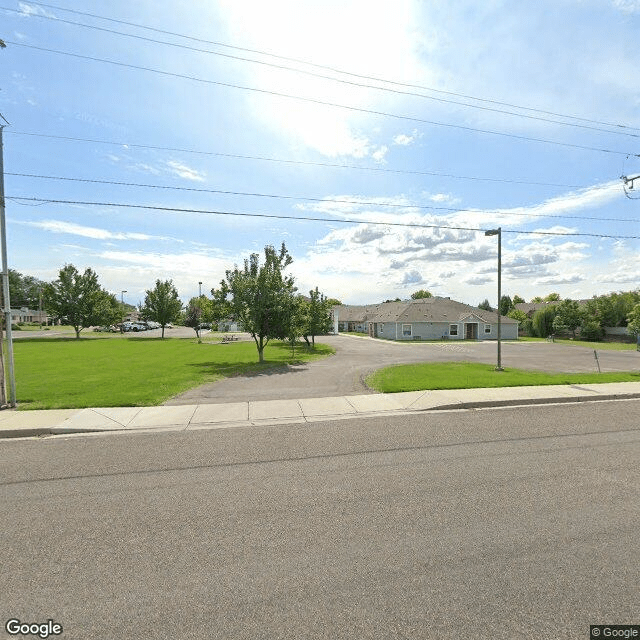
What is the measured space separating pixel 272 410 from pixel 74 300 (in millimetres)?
46670

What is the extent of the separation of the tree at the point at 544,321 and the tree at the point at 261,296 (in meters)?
46.2

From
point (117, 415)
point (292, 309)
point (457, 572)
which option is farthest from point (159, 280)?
point (457, 572)

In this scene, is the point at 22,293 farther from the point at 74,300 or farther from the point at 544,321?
the point at 544,321

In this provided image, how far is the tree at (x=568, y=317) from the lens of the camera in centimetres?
4681

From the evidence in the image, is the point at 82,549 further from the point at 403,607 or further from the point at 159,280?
the point at 159,280

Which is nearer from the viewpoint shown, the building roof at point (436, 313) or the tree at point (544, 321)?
the building roof at point (436, 313)

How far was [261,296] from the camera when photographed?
1978cm

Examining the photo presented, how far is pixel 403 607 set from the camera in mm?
2869

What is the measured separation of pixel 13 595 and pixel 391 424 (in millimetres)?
6561

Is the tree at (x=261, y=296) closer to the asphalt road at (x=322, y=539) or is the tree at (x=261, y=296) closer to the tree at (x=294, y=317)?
the tree at (x=294, y=317)

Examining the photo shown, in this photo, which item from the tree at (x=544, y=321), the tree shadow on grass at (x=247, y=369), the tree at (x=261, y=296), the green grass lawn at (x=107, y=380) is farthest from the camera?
the tree at (x=544, y=321)

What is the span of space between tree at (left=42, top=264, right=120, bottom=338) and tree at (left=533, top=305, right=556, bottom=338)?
60287 mm

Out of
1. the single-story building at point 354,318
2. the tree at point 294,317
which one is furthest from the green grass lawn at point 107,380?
the single-story building at point 354,318

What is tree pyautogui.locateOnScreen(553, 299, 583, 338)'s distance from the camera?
4681cm
